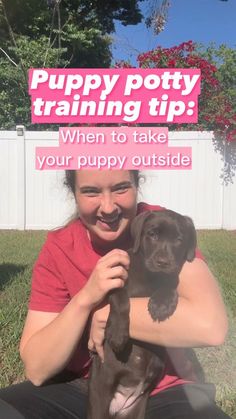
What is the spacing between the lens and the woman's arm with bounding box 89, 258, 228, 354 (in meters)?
1.38

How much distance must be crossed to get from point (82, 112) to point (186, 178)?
1.05 ft

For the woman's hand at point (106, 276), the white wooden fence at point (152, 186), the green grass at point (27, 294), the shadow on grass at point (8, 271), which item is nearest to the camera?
the woman's hand at point (106, 276)

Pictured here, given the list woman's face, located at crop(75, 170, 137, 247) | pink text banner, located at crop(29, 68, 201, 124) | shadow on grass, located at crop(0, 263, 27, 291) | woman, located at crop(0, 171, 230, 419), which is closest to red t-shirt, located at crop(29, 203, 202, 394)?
woman, located at crop(0, 171, 230, 419)

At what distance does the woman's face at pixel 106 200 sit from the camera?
4.64 ft

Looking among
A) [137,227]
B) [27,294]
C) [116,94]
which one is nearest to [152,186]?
[137,227]

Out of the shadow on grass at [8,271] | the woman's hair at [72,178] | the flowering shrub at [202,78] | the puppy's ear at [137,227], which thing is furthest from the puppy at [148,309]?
the shadow on grass at [8,271]

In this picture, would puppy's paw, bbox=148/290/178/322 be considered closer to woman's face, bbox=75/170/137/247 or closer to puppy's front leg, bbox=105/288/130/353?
puppy's front leg, bbox=105/288/130/353

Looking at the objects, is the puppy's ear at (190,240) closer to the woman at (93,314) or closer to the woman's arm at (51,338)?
the woman at (93,314)

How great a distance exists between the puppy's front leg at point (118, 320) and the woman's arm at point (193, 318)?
28 millimetres

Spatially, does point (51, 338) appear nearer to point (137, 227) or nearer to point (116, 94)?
point (137, 227)

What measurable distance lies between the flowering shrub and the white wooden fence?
0.15ft

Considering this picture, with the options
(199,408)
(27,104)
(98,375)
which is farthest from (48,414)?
(27,104)

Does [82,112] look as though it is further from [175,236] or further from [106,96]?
[175,236]

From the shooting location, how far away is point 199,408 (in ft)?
4.87
